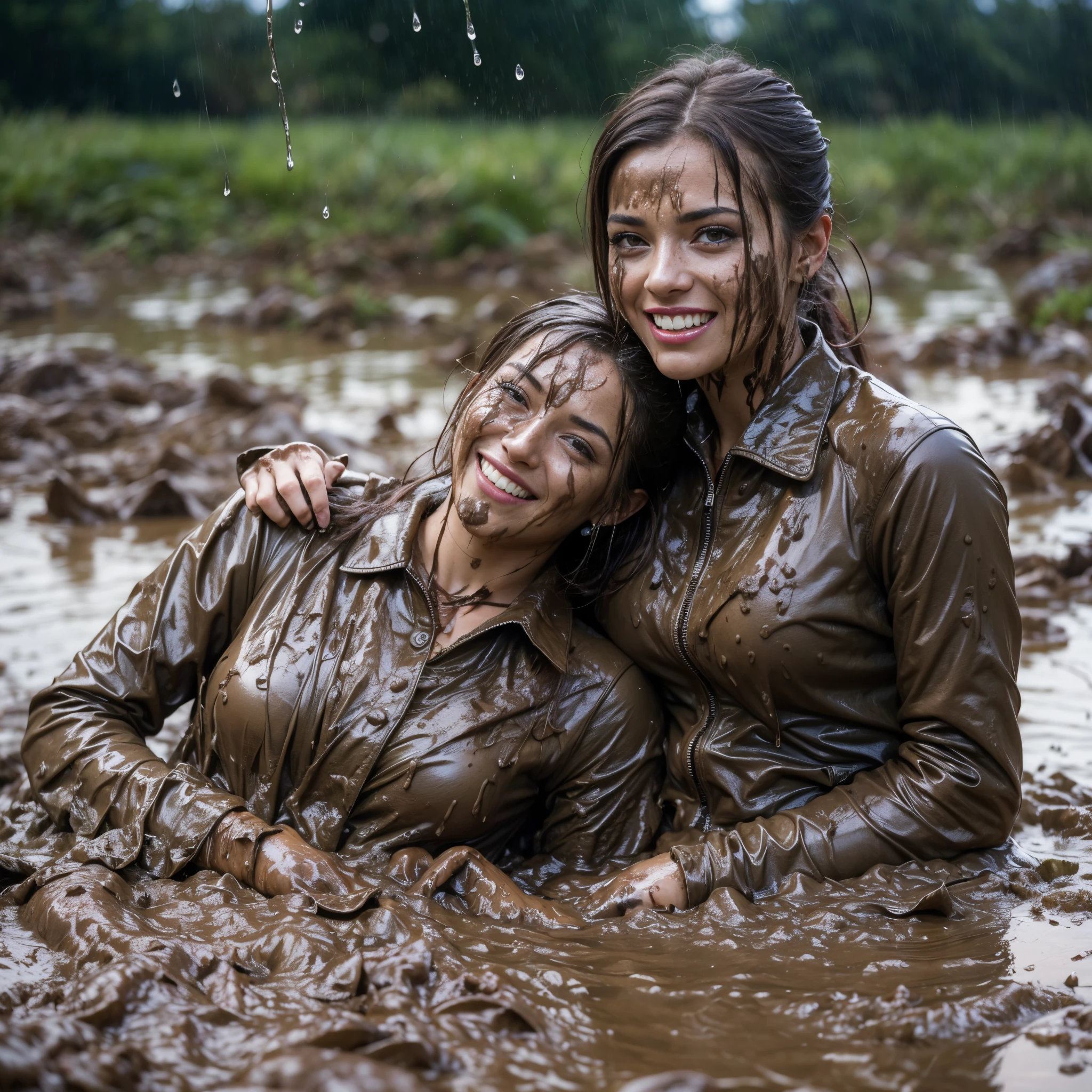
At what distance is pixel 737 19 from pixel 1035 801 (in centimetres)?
3091

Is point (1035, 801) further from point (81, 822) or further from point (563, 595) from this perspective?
point (81, 822)

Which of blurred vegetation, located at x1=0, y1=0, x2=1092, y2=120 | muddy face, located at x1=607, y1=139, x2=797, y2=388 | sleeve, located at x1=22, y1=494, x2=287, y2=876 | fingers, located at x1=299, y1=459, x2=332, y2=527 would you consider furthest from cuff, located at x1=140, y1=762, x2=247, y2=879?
blurred vegetation, located at x1=0, y1=0, x2=1092, y2=120

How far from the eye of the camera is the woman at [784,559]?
2.93m

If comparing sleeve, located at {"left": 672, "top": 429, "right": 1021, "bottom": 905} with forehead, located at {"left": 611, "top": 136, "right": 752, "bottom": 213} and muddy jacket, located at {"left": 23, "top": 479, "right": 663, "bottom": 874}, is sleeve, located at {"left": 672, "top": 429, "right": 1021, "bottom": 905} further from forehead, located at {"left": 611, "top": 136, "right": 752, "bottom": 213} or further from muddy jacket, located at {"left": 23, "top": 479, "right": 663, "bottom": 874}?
forehead, located at {"left": 611, "top": 136, "right": 752, "bottom": 213}

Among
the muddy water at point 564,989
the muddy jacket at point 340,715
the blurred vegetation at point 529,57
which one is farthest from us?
the blurred vegetation at point 529,57

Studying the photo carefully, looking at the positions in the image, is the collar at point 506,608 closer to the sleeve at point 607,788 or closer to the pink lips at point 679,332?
the sleeve at point 607,788

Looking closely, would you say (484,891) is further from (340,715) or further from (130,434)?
(130,434)

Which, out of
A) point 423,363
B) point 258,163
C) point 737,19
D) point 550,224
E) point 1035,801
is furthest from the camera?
point 737,19

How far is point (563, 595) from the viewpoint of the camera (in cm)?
340

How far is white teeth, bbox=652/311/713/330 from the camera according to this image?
124 inches

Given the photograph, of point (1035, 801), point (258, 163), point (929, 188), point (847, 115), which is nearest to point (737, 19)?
point (847, 115)

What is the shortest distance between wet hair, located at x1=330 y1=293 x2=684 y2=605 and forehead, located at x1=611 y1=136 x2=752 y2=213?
0.33 m

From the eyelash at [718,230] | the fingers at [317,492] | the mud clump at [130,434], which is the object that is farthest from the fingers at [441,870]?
the mud clump at [130,434]

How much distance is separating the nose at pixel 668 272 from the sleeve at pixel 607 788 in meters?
0.94
